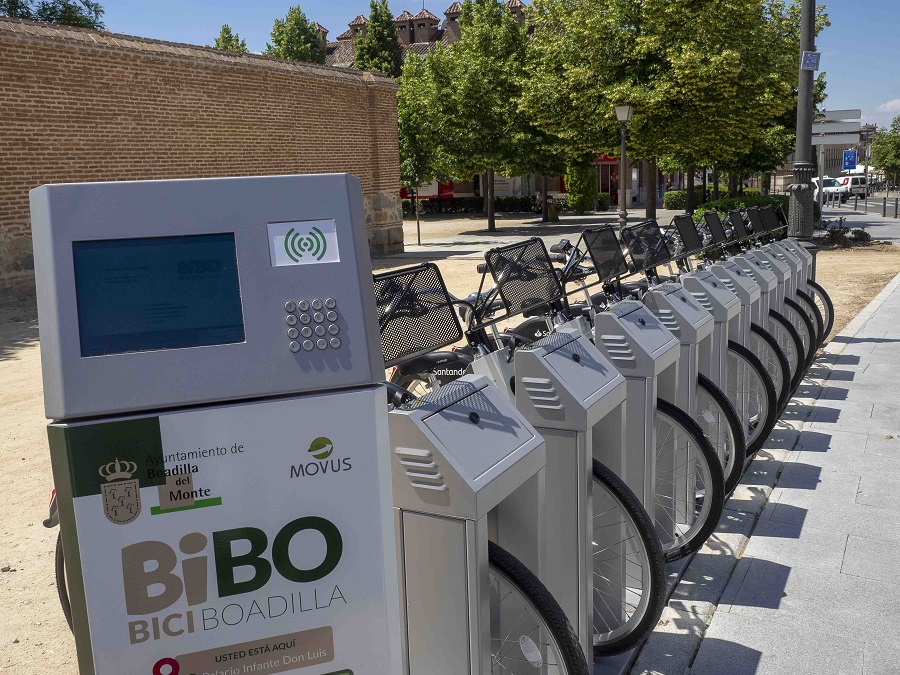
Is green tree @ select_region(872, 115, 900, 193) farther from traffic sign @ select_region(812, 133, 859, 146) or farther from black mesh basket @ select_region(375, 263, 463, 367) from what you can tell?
black mesh basket @ select_region(375, 263, 463, 367)

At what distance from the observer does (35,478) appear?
17.1 feet

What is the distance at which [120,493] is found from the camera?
1611mm

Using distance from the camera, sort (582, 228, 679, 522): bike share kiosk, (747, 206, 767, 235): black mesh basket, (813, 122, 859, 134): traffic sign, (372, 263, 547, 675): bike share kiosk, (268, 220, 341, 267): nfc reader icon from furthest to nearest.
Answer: (813, 122, 859, 134): traffic sign < (747, 206, 767, 235): black mesh basket < (582, 228, 679, 522): bike share kiosk < (372, 263, 547, 675): bike share kiosk < (268, 220, 341, 267): nfc reader icon

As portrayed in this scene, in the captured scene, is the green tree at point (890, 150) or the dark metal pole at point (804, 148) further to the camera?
the green tree at point (890, 150)

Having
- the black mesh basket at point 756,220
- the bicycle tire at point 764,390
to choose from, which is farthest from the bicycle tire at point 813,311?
the bicycle tire at point 764,390

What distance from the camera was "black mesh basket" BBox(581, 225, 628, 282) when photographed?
4.42m

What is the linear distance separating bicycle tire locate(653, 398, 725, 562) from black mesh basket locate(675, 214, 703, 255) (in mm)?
2372

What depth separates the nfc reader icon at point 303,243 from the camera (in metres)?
1.68

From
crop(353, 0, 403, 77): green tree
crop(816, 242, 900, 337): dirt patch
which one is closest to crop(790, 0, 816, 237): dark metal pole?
crop(816, 242, 900, 337): dirt patch

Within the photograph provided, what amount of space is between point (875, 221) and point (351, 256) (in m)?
30.0

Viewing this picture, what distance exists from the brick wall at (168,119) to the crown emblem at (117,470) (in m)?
12.6

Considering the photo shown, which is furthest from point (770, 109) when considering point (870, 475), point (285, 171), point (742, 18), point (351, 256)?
point (351, 256)

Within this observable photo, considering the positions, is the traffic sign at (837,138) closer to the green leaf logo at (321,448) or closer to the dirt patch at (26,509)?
the dirt patch at (26,509)

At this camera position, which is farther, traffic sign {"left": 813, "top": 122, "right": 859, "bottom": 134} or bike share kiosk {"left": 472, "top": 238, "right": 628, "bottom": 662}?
traffic sign {"left": 813, "top": 122, "right": 859, "bottom": 134}
